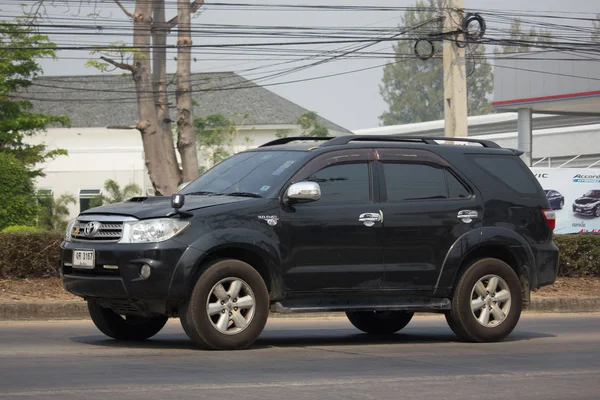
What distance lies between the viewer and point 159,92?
27.8 m

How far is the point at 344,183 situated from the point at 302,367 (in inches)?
88.8

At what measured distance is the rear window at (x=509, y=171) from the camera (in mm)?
11062

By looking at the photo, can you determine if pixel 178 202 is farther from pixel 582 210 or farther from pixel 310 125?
pixel 310 125

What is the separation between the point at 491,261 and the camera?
422 inches

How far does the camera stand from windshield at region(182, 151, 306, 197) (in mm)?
9905

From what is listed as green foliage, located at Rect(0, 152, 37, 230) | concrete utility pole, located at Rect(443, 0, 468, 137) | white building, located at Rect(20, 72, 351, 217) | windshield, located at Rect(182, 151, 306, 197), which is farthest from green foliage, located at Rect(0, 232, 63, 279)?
white building, located at Rect(20, 72, 351, 217)

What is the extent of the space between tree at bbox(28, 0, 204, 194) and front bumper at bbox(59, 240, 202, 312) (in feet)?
57.0

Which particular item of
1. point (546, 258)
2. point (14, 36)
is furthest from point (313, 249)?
point (14, 36)

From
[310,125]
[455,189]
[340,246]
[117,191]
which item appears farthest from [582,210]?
[310,125]

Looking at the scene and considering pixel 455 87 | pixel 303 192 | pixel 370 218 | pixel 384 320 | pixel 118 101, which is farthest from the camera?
pixel 118 101

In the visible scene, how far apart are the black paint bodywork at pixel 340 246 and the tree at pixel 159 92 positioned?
54.1 feet

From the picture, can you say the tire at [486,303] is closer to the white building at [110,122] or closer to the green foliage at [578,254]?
the green foliage at [578,254]

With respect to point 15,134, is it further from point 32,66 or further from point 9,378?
point 9,378

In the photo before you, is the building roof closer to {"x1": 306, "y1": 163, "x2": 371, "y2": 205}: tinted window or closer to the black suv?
the black suv
